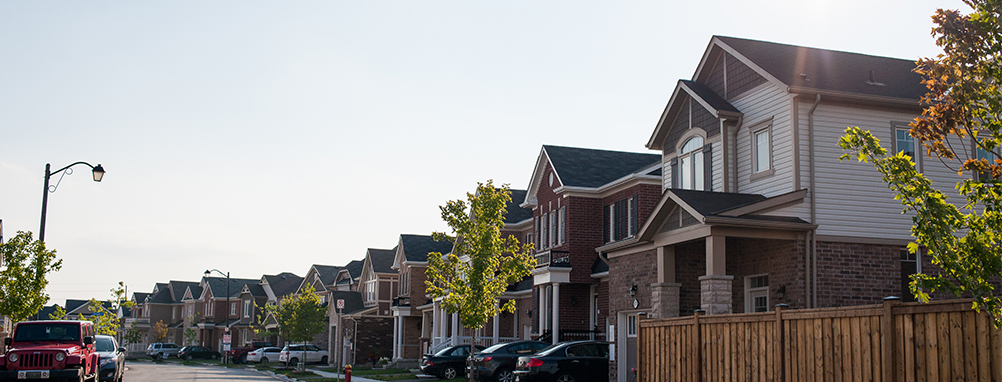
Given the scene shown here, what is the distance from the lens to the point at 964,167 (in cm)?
824

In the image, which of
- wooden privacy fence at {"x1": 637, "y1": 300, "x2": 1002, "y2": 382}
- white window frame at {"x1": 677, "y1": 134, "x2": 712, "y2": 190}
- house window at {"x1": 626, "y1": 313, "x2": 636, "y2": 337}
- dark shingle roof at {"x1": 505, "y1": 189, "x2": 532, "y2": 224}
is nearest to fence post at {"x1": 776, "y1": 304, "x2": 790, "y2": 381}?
wooden privacy fence at {"x1": 637, "y1": 300, "x2": 1002, "y2": 382}

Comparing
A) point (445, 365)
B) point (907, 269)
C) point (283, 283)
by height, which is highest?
point (283, 283)

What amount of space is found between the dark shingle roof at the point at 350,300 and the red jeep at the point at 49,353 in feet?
130

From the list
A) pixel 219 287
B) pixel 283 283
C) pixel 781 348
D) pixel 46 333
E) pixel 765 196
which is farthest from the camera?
pixel 219 287

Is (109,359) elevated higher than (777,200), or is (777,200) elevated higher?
(777,200)

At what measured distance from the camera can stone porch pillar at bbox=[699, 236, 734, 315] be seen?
17328mm

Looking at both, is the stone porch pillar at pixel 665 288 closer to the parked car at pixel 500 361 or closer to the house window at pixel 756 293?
the house window at pixel 756 293

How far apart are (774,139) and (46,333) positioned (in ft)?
55.6

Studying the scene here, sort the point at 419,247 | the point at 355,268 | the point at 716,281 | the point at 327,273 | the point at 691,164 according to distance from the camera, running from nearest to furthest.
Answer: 1. the point at 716,281
2. the point at 691,164
3. the point at 419,247
4. the point at 355,268
5. the point at 327,273

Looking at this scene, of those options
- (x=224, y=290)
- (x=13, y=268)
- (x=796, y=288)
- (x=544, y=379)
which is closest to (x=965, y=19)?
(x=796, y=288)

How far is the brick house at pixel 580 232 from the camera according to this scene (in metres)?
29.7

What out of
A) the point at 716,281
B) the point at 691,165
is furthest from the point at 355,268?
the point at 716,281

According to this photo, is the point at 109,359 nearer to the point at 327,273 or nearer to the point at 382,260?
the point at 382,260

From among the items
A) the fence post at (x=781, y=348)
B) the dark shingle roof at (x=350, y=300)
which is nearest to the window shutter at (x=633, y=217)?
the fence post at (x=781, y=348)
